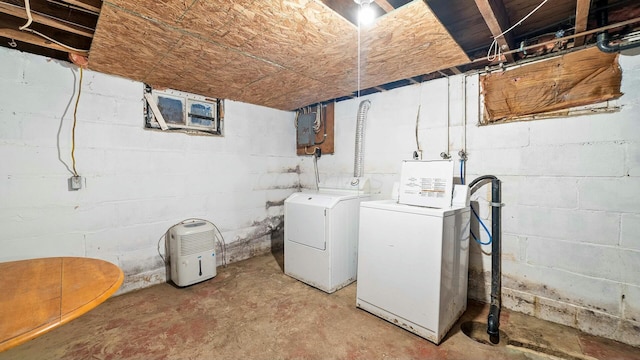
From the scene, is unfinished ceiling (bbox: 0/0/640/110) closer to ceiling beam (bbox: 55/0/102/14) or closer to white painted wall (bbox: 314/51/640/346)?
ceiling beam (bbox: 55/0/102/14)

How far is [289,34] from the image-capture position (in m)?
1.69

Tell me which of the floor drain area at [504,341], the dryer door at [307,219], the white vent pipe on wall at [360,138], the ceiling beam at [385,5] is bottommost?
Result: the floor drain area at [504,341]

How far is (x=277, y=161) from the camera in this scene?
378 cm

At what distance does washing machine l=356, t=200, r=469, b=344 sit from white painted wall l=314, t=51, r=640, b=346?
1.47 ft

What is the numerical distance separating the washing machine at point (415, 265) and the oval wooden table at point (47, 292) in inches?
66.5

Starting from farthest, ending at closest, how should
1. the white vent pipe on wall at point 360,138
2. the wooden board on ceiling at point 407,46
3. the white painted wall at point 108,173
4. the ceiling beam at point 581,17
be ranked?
1. the white vent pipe on wall at point 360,138
2. the white painted wall at point 108,173
3. the wooden board on ceiling at point 407,46
4. the ceiling beam at point 581,17

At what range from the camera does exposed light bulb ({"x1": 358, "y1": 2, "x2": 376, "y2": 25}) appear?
1376mm

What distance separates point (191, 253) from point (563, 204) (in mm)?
3361

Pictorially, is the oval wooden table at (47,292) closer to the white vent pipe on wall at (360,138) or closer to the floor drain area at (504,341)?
the floor drain area at (504,341)

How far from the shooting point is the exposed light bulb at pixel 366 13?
4.51 feet

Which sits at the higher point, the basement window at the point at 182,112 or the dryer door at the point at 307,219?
the basement window at the point at 182,112

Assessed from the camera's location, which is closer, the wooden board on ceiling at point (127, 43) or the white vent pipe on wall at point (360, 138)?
the wooden board on ceiling at point (127, 43)

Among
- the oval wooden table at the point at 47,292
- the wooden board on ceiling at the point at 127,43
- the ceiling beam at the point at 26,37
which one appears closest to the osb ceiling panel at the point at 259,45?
the wooden board on ceiling at the point at 127,43

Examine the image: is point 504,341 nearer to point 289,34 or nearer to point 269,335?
point 269,335
